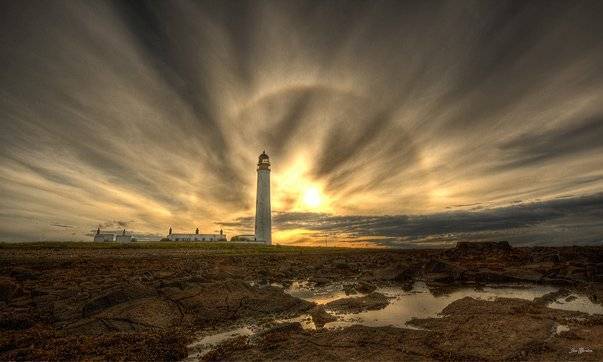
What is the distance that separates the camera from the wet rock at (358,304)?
324 inches

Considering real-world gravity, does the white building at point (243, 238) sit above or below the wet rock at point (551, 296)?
above

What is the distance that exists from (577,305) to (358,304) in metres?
6.76

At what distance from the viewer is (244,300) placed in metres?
8.38

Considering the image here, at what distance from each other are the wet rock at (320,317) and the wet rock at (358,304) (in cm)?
47

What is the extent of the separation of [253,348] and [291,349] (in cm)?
75

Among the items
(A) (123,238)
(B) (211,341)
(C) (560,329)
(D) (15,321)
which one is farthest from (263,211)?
(C) (560,329)

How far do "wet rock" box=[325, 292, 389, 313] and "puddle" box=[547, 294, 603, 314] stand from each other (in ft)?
16.6

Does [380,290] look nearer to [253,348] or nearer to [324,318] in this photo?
[324,318]

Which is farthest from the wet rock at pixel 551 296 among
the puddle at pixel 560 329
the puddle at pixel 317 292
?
the puddle at pixel 317 292

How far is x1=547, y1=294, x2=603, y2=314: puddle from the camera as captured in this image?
Answer: 25.4ft

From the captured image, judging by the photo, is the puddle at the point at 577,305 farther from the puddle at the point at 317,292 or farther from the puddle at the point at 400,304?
the puddle at the point at 317,292

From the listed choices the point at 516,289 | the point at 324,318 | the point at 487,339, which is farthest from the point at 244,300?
the point at 516,289

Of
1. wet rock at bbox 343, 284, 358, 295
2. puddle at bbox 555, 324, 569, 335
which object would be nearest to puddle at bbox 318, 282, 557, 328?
wet rock at bbox 343, 284, 358, 295

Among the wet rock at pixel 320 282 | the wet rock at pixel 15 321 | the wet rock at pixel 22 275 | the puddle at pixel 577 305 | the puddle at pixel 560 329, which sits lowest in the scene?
the puddle at pixel 577 305
